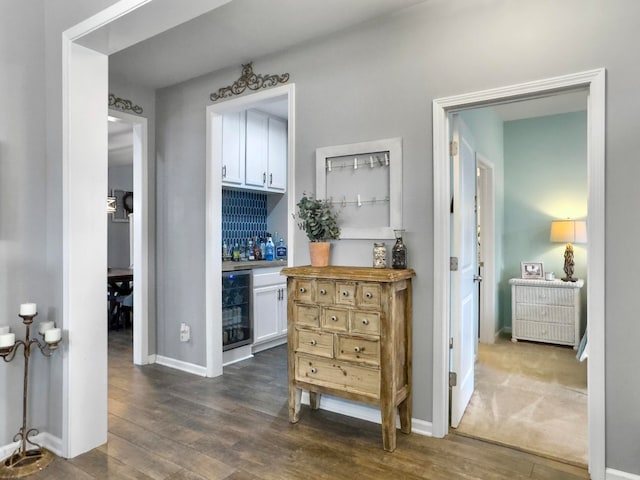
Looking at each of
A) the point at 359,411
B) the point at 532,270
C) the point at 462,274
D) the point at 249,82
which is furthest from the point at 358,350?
the point at 532,270

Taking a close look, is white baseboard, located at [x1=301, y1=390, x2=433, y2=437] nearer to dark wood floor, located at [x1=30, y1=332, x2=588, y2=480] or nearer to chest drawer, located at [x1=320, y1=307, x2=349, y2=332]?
dark wood floor, located at [x1=30, y1=332, x2=588, y2=480]

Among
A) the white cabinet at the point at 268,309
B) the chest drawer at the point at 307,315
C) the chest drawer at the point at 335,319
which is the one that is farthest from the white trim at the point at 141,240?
the chest drawer at the point at 335,319

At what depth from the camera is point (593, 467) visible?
2.03 metres

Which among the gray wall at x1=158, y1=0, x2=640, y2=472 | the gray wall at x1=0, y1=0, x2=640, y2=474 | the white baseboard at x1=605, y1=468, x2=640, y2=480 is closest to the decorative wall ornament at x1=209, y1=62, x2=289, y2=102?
the gray wall at x1=158, y1=0, x2=640, y2=472

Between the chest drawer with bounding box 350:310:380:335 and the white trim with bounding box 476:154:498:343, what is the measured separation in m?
2.90

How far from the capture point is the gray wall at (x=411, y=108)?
1.97 metres

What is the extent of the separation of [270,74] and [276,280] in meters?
2.12

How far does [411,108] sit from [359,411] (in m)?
2.01

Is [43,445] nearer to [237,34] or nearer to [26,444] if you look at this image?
[26,444]

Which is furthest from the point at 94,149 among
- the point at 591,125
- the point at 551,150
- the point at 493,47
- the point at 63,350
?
the point at 551,150

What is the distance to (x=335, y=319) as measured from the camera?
8.07 feet

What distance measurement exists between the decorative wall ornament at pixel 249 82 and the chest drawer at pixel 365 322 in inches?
72.9

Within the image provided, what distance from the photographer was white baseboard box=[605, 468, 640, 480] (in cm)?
194

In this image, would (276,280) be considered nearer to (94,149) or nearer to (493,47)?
(94,149)
